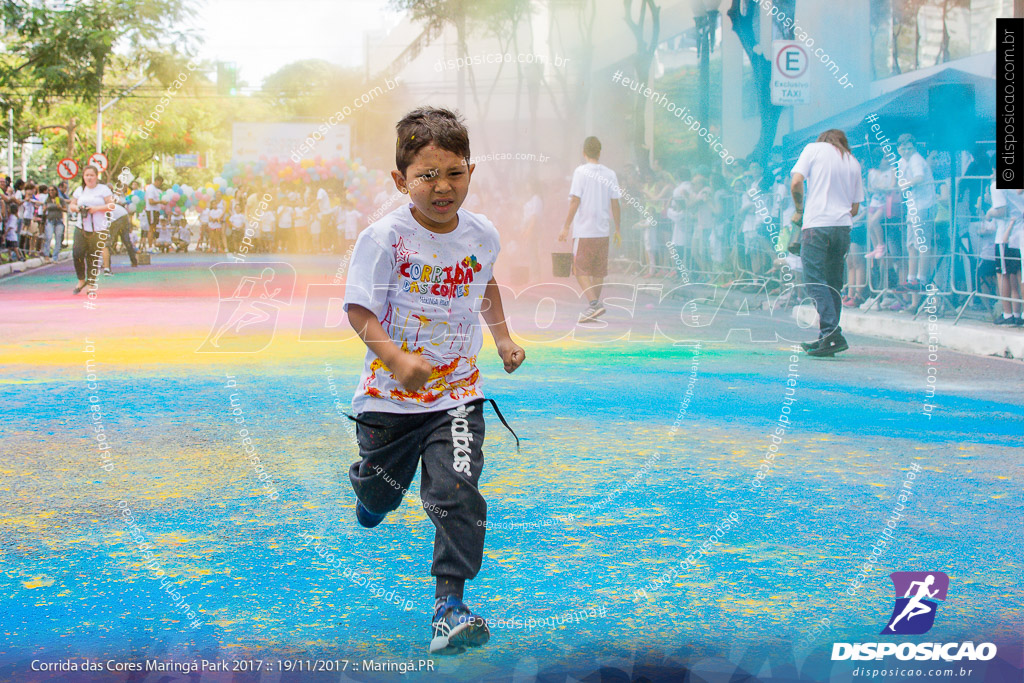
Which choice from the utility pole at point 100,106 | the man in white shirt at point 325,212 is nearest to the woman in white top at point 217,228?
the man in white shirt at point 325,212

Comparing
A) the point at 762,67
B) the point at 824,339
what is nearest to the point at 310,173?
the point at 762,67

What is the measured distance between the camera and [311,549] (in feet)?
11.6

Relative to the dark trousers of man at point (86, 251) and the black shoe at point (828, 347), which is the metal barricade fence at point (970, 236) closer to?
the black shoe at point (828, 347)

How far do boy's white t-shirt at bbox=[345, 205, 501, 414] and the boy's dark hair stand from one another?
166 millimetres

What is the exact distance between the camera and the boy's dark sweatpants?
2805mm

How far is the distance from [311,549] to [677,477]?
5.54ft

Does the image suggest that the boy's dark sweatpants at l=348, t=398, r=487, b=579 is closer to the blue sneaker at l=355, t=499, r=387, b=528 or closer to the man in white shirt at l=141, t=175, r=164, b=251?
the blue sneaker at l=355, t=499, r=387, b=528

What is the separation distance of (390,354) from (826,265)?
6.37 metres

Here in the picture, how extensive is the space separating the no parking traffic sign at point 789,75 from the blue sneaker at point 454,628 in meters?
12.3

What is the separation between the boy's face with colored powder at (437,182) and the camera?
287 centimetres

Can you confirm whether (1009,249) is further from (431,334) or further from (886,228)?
(431,334)

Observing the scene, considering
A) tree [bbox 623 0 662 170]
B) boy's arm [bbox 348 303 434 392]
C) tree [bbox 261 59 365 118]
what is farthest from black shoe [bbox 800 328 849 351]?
tree [bbox 261 59 365 118]

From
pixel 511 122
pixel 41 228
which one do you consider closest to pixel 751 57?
pixel 511 122

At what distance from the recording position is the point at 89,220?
1276 cm
